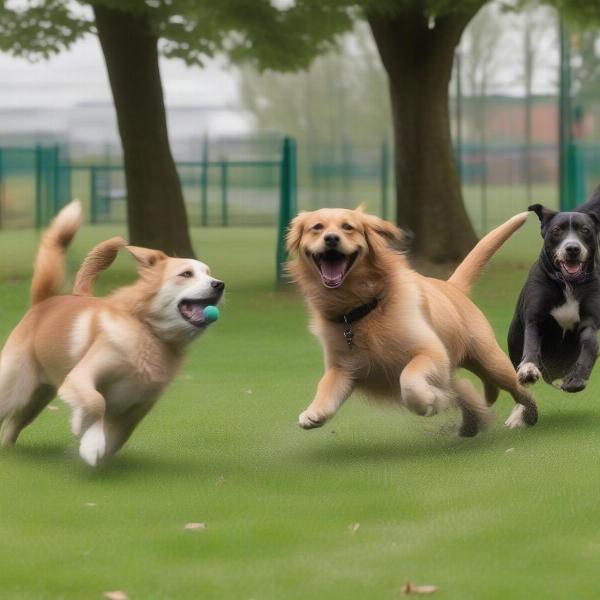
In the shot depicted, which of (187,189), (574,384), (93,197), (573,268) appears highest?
(573,268)

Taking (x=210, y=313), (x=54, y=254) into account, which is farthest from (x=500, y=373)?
(x=54, y=254)

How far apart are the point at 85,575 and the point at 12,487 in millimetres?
1682

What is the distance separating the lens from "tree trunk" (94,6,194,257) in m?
17.6

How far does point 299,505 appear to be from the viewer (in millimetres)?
5824

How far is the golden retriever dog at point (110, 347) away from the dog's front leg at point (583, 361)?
2027 mm

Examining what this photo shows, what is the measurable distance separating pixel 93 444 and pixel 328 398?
124 centimetres

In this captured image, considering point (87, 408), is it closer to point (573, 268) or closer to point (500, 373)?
point (500, 373)

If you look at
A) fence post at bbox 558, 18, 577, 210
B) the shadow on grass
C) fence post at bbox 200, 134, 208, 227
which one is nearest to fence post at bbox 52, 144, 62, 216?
fence post at bbox 200, 134, 208, 227

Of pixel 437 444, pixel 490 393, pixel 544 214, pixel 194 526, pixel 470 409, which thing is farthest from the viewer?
pixel 490 393

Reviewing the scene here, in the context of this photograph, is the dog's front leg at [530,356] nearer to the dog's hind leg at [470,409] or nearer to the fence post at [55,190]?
the dog's hind leg at [470,409]

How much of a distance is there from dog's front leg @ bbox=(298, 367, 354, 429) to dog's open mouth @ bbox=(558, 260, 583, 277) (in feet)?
4.70

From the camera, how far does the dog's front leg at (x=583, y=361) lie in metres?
7.26

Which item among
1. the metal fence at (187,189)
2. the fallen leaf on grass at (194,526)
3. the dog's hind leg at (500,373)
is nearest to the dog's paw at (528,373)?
the dog's hind leg at (500,373)

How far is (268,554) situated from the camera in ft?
16.3
